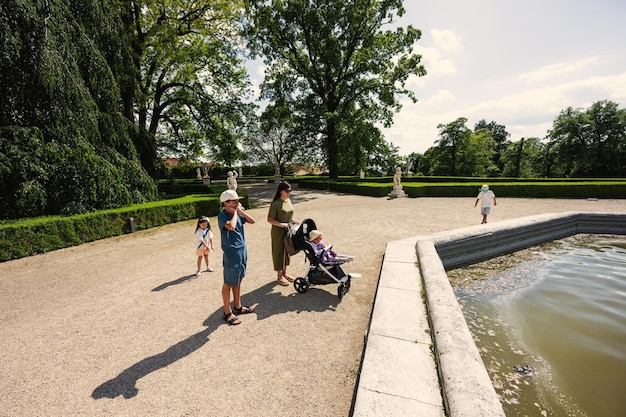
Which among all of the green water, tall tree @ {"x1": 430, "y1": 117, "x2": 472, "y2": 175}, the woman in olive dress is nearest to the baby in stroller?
the woman in olive dress

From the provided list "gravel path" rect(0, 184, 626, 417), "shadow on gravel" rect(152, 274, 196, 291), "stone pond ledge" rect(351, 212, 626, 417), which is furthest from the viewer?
"shadow on gravel" rect(152, 274, 196, 291)

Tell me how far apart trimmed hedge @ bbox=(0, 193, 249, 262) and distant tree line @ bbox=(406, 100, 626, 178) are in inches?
978

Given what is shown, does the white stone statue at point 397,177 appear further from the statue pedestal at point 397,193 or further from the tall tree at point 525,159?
the tall tree at point 525,159

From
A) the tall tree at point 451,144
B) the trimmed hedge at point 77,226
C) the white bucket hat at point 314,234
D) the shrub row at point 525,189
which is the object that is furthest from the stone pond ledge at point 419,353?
the tall tree at point 451,144

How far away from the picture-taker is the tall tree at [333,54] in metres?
22.1

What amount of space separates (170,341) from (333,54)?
24651 millimetres

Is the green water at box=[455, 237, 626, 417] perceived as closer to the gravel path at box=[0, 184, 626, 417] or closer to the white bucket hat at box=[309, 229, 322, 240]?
the gravel path at box=[0, 184, 626, 417]

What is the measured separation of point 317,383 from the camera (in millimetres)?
2895

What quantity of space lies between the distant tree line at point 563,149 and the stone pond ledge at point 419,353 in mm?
26347

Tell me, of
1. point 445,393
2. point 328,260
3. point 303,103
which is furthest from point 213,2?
point 445,393

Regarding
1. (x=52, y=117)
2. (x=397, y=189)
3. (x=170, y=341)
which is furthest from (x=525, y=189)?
(x=52, y=117)

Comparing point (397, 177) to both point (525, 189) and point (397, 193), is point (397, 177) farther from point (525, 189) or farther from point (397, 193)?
point (525, 189)

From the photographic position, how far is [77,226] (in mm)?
8750

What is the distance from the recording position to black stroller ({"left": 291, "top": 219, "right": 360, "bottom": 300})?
4.70m
